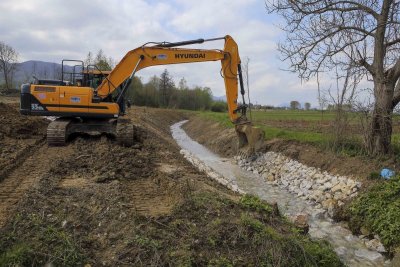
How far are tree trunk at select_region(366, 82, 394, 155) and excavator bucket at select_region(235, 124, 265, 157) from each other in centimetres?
446

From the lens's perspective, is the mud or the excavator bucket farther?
the excavator bucket

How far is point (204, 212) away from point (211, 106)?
73543 millimetres

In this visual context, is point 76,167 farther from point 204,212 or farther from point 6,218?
point 204,212

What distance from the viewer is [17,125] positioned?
51.9ft

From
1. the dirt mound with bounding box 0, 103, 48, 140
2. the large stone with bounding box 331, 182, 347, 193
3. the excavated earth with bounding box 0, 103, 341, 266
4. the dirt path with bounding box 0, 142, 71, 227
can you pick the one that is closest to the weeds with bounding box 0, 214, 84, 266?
the excavated earth with bounding box 0, 103, 341, 266

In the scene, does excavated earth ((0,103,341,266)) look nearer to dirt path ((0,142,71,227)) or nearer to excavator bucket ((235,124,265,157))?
dirt path ((0,142,71,227))

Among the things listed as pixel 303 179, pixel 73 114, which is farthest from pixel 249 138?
pixel 73 114

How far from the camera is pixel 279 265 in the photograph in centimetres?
563

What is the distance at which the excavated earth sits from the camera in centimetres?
544

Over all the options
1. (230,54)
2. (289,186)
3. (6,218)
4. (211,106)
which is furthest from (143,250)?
(211,106)

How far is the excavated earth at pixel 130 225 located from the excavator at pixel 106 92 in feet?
13.0

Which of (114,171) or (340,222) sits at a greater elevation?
(114,171)

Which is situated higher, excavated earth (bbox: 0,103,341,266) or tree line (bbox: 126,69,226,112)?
tree line (bbox: 126,69,226,112)

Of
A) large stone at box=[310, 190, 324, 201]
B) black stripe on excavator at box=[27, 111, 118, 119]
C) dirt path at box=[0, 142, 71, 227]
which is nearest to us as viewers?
dirt path at box=[0, 142, 71, 227]
